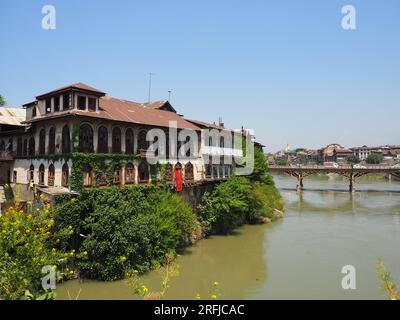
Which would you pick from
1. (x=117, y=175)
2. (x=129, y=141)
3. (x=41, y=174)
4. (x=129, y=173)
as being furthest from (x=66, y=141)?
(x=129, y=173)

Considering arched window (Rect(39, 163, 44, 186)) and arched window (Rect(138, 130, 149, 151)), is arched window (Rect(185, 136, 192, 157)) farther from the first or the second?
arched window (Rect(39, 163, 44, 186))

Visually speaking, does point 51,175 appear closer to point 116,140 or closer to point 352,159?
point 116,140

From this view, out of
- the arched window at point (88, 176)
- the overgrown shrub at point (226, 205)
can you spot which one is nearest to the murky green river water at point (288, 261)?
the overgrown shrub at point (226, 205)

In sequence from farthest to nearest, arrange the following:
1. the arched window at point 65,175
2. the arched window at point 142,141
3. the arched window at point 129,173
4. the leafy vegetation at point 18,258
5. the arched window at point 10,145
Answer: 1. the arched window at point 10,145
2. the arched window at point 142,141
3. the arched window at point 129,173
4. the arched window at point 65,175
5. the leafy vegetation at point 18,258

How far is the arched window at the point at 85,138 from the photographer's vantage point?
2680 cm

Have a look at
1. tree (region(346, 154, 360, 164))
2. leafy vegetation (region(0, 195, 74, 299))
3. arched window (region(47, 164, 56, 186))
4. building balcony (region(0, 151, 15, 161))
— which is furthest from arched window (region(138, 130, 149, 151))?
tree (region(346, 154, 360, 164))

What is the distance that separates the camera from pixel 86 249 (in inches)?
917

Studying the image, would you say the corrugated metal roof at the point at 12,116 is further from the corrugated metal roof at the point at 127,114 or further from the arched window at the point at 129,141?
the arched window at the point at 129,141

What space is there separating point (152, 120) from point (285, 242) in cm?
1832

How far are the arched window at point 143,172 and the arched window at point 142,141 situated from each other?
1.51 m

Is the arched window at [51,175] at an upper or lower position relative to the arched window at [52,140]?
lower

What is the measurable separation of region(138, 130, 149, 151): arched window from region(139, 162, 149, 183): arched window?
151 centimetres
